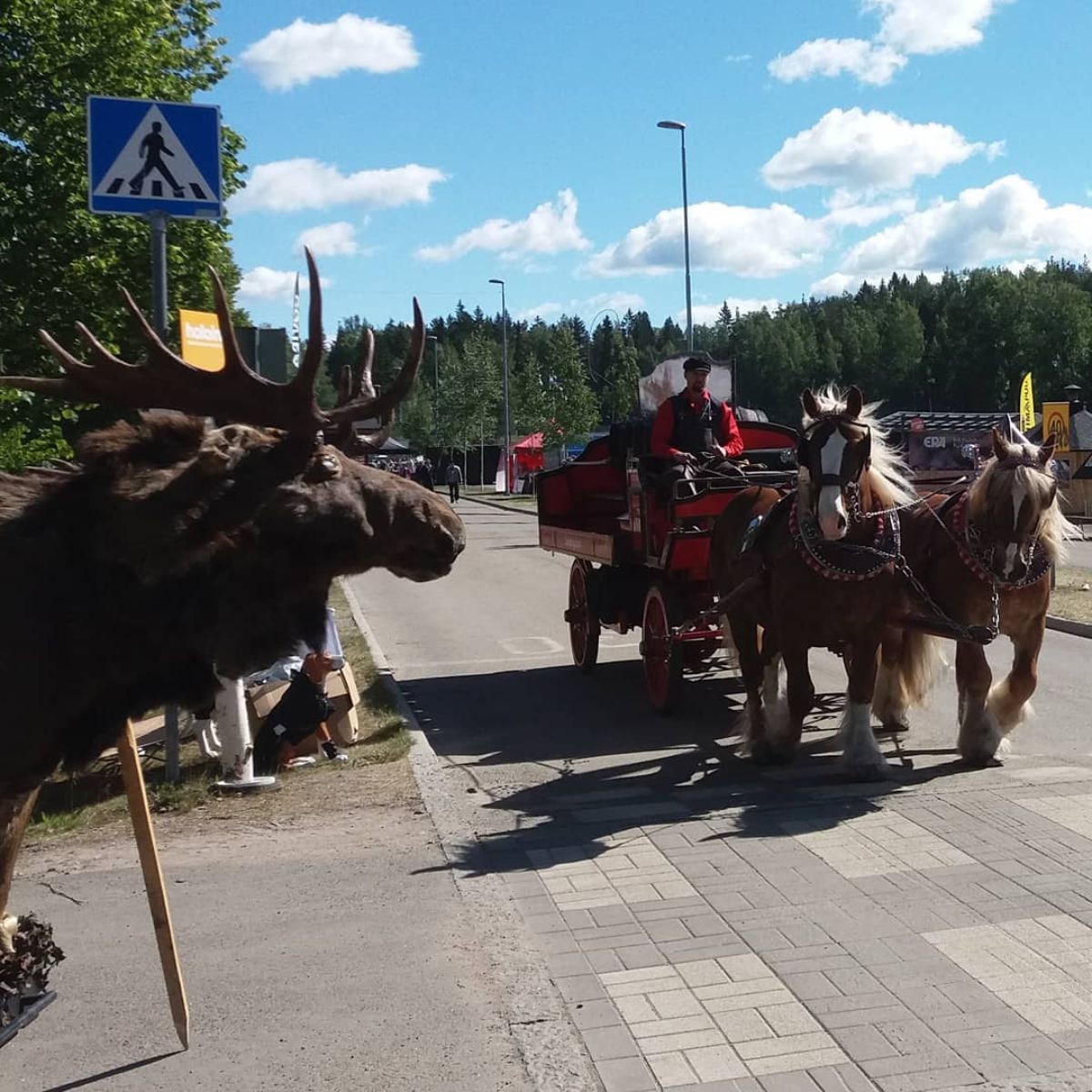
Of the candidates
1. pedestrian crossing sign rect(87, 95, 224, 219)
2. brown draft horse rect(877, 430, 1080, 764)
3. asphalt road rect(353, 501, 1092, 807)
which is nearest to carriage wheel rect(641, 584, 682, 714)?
asphalt road rect(353, 501, 1092, 807)

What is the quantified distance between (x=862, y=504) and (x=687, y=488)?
190 centimetres

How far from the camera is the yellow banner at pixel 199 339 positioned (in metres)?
7.21

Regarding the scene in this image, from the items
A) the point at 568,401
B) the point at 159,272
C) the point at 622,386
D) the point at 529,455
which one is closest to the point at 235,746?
the point at 159,272

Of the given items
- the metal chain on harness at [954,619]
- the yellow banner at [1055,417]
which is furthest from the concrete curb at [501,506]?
the metal chain on harness at [954,619]

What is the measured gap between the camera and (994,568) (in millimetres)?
7109

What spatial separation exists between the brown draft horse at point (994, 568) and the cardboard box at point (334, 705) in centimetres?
367

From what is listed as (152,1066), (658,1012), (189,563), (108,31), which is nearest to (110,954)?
(152,1066)

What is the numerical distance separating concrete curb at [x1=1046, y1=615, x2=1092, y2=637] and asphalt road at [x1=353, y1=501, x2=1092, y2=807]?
23 centimetres

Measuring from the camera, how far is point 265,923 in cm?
495

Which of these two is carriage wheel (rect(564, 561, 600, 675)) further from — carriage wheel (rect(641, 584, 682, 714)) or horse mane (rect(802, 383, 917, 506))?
horse mane (rect(802, 383, 917, 506))

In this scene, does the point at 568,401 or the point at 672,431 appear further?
the point at 568,401

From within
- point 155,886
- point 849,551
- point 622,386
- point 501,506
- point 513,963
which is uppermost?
point 622,386

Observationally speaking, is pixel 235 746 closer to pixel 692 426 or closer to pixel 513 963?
pixel 513 963

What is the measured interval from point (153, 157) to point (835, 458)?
160 inches
